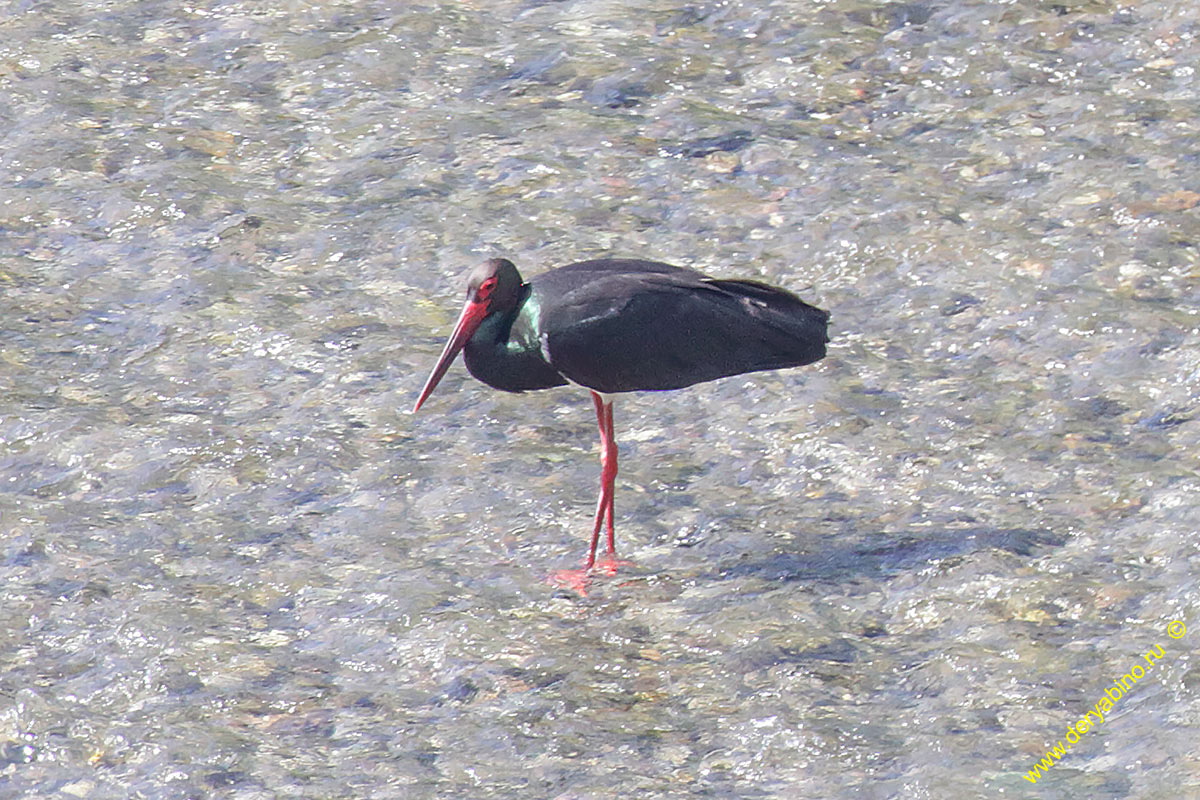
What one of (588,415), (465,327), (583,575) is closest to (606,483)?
(583,575)

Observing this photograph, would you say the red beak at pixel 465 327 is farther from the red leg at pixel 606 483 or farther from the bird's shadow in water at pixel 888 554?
the bird's shadow in water at pixel 888 554

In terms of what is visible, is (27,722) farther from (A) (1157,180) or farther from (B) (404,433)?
(A) (1157,180)

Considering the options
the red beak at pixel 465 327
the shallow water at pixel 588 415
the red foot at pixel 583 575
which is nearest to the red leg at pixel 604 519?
the red foot at pixel 583 575

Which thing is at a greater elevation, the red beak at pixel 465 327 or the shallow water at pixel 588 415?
the red beak at pixel 465 327

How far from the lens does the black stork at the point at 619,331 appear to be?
6094mm

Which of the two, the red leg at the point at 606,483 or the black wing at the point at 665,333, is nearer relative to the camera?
the black wing at the point at 665,333

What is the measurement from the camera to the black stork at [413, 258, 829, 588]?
609cm

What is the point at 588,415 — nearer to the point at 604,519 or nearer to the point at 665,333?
the point at 604,519

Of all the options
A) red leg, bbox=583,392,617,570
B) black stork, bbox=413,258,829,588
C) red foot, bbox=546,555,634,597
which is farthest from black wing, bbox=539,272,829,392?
red foot, bbox=546,555,634,597

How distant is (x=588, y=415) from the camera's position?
7.32 m

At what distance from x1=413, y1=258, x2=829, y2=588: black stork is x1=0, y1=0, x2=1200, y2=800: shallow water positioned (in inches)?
23.4

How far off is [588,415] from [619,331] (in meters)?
1.30

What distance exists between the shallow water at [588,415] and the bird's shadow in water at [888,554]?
24 mm

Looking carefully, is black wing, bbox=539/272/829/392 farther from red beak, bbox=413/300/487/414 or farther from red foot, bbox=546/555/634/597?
red foot, bbox=546/555/634/597
